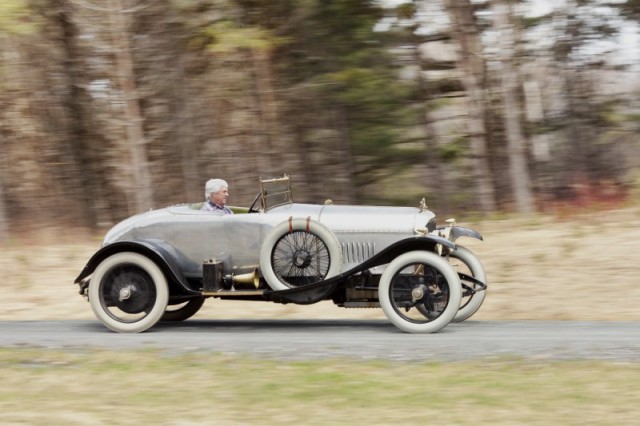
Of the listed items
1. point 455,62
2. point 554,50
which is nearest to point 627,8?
point 554,50

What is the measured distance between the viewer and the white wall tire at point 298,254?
339 inches

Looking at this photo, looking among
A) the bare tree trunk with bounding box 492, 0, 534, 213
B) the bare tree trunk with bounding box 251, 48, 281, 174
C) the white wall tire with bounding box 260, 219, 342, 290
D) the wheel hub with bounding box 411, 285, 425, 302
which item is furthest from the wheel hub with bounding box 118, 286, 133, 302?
the bare tree trunk with bounding box 251, 48, 281, 174

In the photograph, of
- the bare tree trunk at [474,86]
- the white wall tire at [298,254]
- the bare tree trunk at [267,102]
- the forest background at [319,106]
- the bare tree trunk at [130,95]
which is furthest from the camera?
the bare tree trunk at [267,102]

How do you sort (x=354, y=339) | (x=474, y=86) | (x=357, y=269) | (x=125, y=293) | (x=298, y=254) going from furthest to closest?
(x=474, y=86) → (x=125, y=293) → (x=298, y=254) → (x=357, y=269) → (x=354, y=339)

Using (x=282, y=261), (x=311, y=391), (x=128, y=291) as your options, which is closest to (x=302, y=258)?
(x=282, y=261)

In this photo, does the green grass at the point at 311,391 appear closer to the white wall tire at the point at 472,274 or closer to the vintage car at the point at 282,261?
the vintage car at the point at 282,261

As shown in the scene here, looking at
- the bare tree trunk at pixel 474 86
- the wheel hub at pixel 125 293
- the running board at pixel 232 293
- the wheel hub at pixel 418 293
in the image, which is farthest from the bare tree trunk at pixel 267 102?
the wheel hub at pixel 418 293

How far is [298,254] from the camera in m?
8.75

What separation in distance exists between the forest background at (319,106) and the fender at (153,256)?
29.2 ft

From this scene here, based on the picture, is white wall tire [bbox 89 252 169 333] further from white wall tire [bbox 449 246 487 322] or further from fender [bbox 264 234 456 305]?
white wall tire [bbox 449 246 487 322]

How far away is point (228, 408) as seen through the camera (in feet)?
19.1

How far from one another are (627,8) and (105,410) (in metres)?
15.9

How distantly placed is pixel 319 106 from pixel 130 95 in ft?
14.6

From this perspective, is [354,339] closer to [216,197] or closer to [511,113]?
[216,197]
